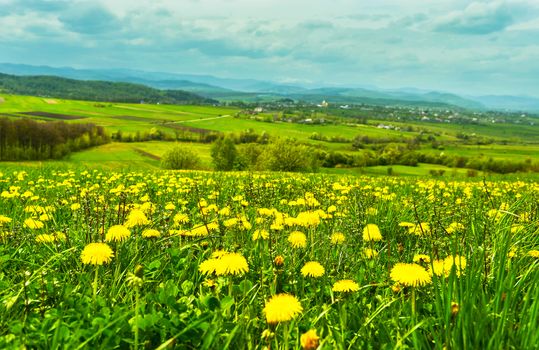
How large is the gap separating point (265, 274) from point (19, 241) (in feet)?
9.98

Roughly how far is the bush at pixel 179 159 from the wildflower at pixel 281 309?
266ft

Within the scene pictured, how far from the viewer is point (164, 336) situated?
2379mm

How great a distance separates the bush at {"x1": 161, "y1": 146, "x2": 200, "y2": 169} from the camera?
8182cm

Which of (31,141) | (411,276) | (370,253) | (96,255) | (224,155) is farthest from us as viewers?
(224,155)

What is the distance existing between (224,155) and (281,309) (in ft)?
289

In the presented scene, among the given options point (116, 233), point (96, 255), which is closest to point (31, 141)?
point (116, 233)

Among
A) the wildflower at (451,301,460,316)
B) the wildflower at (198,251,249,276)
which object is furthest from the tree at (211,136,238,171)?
the wildflower at (451,301,460,316)

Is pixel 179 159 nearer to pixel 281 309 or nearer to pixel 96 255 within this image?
pixel 96 255

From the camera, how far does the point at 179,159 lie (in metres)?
82.1

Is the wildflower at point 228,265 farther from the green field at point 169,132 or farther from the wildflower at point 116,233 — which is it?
the green field at point 169,132

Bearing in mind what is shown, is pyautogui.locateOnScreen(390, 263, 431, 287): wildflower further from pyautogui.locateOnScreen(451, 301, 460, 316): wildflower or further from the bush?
the bush

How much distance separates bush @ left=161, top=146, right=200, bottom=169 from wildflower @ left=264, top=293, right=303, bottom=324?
8095 centimetres

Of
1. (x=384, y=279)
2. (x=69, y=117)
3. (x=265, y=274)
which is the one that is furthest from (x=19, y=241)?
(x=69, y=117)

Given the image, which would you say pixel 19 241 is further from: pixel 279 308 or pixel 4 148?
pixel 4 148
